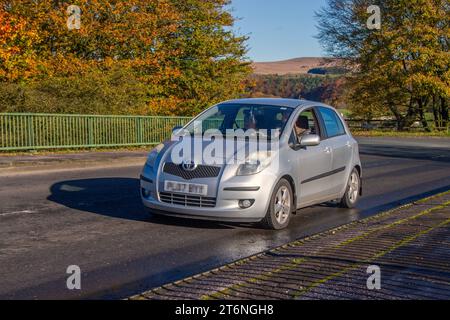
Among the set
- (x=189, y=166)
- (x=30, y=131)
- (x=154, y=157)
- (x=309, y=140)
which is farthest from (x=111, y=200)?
(x=30, y=131)

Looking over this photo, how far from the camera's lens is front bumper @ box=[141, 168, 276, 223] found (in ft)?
24.8

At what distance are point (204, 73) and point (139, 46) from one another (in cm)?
441

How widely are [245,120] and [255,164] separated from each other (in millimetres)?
1243

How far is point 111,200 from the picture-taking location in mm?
10312

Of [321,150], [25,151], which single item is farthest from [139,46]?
[321,150]

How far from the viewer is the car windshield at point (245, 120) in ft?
28.3

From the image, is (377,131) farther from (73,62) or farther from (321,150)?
(321,150)

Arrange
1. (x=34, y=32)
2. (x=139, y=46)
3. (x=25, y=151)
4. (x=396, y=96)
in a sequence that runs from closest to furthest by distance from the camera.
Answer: (x=25, y=151), (x=34, y=32), (x=139, y=46), (x=396, y=96)

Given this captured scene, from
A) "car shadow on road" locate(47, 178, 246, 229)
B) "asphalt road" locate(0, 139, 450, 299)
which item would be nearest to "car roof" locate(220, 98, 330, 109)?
"asphalt road" locate(0, 139, 450, 299)

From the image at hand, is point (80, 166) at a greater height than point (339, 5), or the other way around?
point (339, 5)

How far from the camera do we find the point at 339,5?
178ft

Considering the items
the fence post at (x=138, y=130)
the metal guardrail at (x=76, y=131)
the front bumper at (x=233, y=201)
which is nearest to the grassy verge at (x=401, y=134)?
the metal guardrail at (x=76, y=131)
